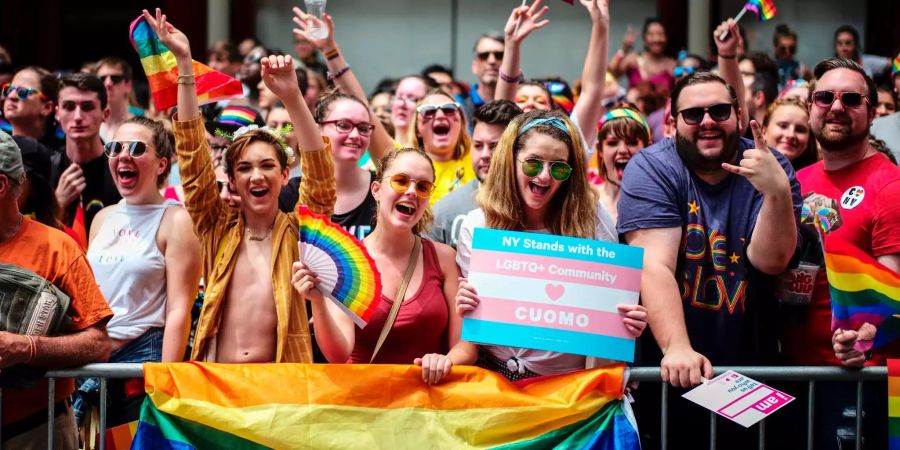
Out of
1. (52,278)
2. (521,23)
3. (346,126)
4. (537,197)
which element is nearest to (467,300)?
(537,197)

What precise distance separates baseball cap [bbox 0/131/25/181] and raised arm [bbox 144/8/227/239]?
68 centimetres

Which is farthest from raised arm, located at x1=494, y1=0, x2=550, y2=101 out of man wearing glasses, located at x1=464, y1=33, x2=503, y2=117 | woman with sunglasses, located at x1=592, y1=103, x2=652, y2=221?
man wearing glasses, located at x1=464, y1=33, x2=503, y2=117

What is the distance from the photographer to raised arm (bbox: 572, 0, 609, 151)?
21.6ft

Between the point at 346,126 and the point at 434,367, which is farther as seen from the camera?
the point at 346,126

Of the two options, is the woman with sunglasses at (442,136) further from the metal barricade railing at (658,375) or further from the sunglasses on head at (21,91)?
the sunglasses on head at (21,91)

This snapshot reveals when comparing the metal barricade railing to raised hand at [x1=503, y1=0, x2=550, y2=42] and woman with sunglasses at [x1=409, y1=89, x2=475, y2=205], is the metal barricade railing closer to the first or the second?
woman with sunglasses at [x1=409, y1=89, x2=475, y2=205]

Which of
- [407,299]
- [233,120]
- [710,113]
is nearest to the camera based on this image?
[407,299]

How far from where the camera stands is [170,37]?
5.31m

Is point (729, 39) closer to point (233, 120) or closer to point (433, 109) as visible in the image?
point (433, 109)

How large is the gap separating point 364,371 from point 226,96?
1.86 m

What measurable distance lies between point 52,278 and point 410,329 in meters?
1.49

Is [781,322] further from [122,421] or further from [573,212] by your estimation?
[122,421]

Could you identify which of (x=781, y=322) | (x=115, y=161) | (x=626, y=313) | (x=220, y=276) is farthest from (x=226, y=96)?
(x=781, y=322)

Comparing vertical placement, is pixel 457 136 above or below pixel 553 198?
above
